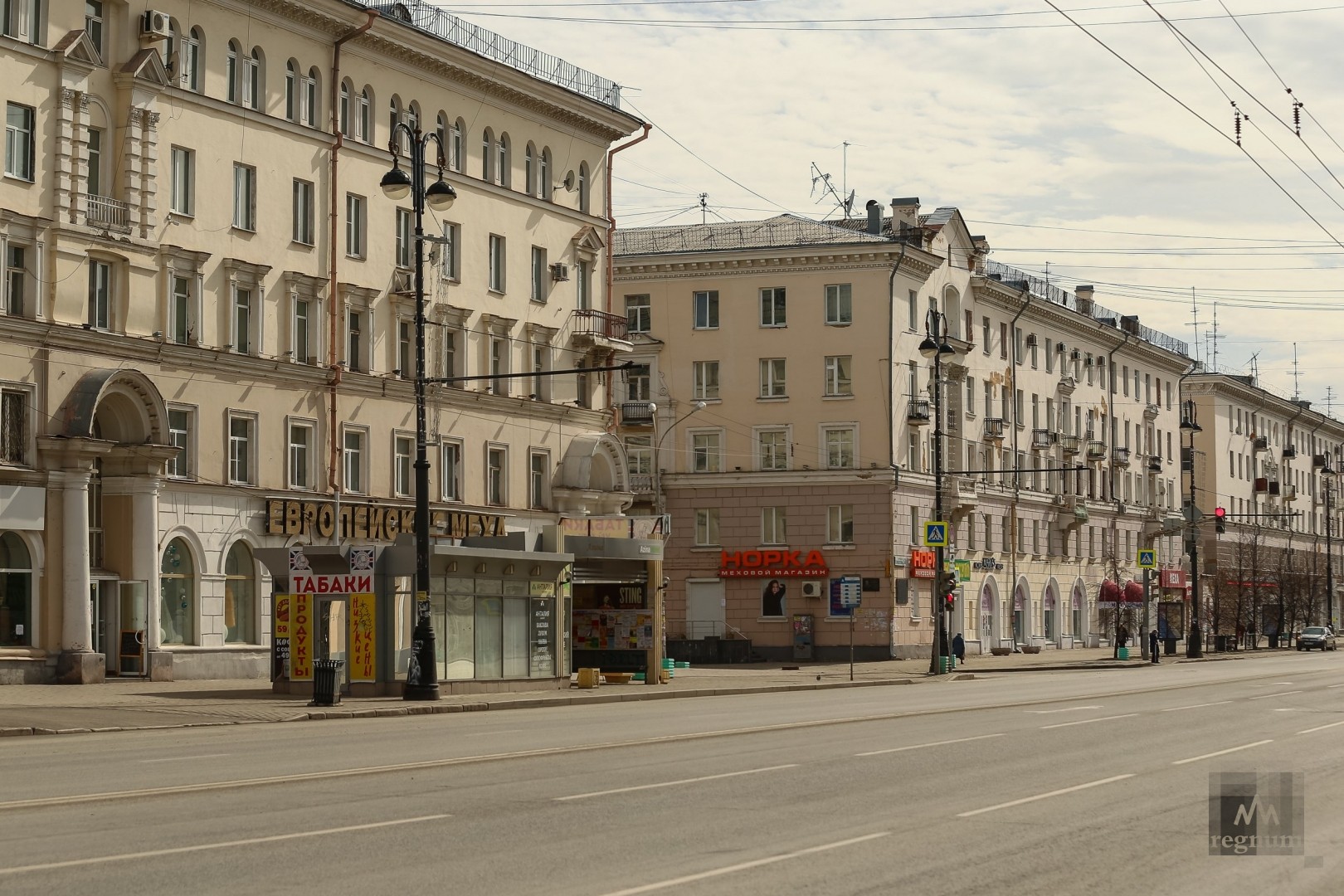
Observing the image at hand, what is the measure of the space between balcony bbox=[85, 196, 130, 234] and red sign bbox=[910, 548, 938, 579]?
36789 mm

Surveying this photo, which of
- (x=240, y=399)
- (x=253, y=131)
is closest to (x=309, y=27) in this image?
(x=253, y=131)

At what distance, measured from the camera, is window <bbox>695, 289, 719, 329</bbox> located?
6981cm

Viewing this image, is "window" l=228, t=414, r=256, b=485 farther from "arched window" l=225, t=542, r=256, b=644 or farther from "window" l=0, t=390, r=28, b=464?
"window" l=0, t=390, r=28, b=464

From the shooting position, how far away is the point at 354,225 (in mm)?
46719

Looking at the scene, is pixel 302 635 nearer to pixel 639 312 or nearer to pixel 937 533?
pixel 937 533

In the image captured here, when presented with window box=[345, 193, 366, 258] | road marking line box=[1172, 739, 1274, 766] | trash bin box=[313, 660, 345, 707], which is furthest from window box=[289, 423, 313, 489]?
road marking line box=[1172, 739, 1274, 766]

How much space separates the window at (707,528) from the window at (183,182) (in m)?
31.6

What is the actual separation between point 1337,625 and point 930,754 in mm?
120548

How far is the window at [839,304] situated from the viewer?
226ft

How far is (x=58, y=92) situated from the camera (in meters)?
37.7

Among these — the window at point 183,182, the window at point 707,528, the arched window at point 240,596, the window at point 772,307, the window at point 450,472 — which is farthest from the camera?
the window at point 772,307

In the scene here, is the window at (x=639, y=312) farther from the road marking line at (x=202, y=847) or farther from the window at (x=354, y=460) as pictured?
the road marking line at (x=202, y=847)

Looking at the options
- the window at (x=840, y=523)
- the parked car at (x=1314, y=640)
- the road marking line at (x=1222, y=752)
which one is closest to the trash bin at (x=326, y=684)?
the road marking line at (x=1222, y=752)

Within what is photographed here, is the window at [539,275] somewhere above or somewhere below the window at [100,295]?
above
